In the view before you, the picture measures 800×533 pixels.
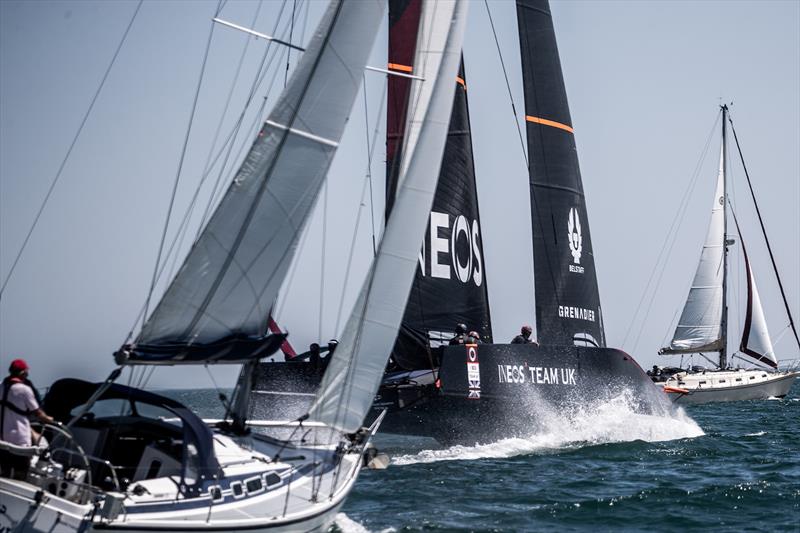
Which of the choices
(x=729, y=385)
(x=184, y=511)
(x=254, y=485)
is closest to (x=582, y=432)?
(x=254, y=485)

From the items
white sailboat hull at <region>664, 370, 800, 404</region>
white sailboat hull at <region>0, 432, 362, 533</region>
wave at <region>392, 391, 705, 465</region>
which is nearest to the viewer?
white sailboat hull at <region>0, 432, 362, 533</region>

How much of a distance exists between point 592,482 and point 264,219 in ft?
21.1

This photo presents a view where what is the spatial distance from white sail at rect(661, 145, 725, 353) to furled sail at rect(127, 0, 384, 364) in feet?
124

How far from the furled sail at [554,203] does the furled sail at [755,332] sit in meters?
27.1

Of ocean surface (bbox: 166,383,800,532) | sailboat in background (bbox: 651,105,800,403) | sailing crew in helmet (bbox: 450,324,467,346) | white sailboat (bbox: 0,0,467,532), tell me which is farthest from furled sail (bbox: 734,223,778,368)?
white sailboat (bbox: 0,0,467,532)

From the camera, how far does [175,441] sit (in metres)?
10.3

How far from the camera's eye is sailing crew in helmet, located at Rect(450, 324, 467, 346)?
17972 mm

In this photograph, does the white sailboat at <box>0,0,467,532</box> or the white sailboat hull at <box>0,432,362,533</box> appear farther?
the white sailboat at <box>0,0,467,532</box>

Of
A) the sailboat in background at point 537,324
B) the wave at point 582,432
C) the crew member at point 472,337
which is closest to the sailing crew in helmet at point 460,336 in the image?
the crew member at point 472,337

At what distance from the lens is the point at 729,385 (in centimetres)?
4381

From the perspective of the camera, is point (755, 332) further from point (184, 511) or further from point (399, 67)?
point (184, 511)

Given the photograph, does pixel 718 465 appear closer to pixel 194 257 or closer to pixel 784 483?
pixel 784 483

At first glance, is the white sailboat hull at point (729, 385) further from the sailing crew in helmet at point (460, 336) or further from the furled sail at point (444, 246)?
the sailing crew in helmet at point (460, 336)

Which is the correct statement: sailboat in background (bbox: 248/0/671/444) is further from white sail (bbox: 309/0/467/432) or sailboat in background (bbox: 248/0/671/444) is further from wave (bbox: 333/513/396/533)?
wave (bbox: 333/513/396/533)
